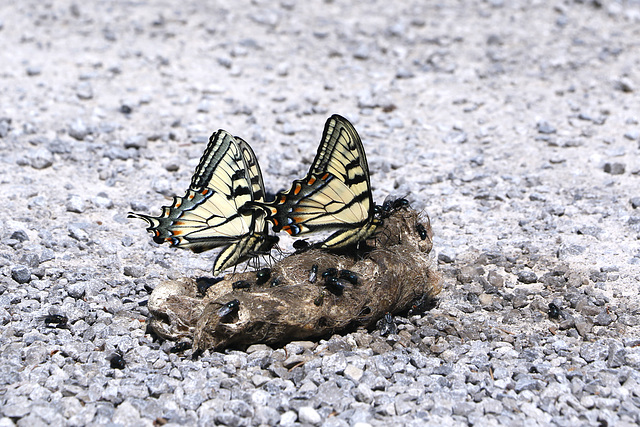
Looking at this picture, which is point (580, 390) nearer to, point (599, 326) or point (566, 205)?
point (599, 326)

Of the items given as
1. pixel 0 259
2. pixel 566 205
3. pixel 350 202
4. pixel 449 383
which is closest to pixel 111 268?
pixel 0 259

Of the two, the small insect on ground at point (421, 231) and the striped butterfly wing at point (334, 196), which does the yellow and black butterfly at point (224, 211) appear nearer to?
the striped butterfly wing at point (334, 196)

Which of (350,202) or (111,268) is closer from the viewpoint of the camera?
(350,202)

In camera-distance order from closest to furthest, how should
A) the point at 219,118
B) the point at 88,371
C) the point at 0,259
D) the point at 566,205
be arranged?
the point at 88,371, the point at 0,259, the point at 566,205, the point at 219,118

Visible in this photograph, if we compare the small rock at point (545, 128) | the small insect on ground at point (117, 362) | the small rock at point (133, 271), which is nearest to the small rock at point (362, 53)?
the small rock at point (545, 128)

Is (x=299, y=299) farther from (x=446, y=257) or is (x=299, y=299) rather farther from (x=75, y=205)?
(x=75, y=205)

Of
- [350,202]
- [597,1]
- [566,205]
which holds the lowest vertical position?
[566,205]

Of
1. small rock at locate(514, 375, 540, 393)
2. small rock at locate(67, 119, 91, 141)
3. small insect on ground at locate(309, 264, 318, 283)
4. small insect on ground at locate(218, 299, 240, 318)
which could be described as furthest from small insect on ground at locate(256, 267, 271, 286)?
small rock at locate(67, 119, 91, 141)
